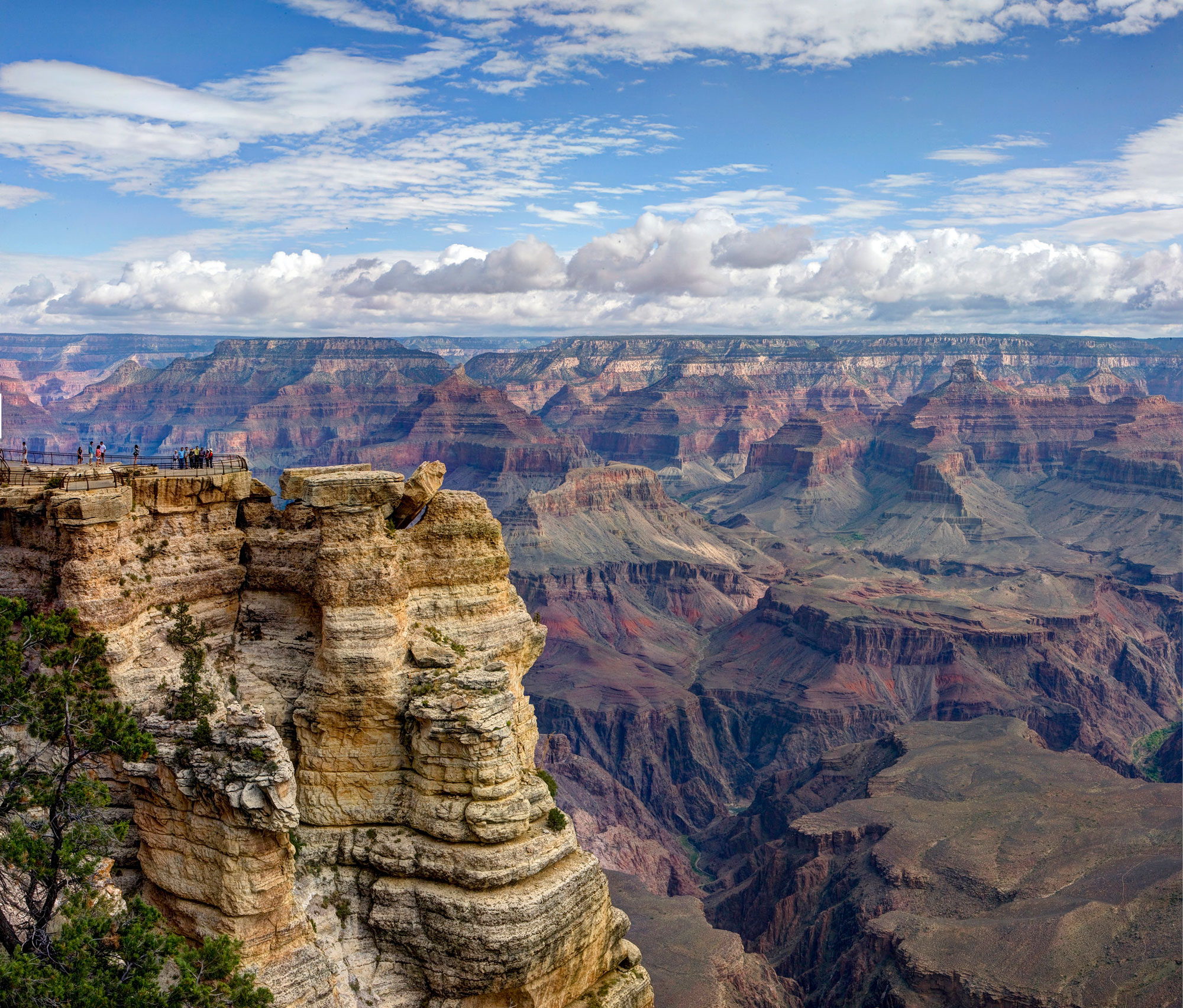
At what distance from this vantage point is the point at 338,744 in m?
31.6

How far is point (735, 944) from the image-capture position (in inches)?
2849

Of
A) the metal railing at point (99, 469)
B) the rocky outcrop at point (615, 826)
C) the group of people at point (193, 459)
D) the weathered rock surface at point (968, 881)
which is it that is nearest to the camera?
the metal railing at point (99, 469)

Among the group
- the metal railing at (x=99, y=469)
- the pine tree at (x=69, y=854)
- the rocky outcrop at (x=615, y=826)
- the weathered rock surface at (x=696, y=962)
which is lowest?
the rocky outcrop at (x=615, y=826)

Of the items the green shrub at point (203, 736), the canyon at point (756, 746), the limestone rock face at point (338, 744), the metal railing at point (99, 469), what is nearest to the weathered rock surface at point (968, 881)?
the canyon at point (756, 746)

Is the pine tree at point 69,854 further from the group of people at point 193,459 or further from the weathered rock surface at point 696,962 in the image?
the weathered rock surface at point 696,962

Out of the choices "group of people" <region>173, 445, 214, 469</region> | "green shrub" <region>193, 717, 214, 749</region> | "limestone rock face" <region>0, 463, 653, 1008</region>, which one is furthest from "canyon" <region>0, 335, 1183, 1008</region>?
"group of people" <region>173, 445, 214, 469</region>

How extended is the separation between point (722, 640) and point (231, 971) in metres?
152

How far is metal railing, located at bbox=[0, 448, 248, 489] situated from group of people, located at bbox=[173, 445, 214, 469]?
0.02 meters

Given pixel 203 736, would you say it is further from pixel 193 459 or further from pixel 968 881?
pixel 968 881

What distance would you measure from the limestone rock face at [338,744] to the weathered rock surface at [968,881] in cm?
3828

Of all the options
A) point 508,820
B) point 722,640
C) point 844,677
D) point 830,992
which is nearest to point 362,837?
point 508,820

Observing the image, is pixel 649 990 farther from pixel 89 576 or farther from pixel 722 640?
pixel 722 640

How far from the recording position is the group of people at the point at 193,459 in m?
37.1

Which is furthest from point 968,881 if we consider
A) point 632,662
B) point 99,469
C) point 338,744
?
point 632,662
